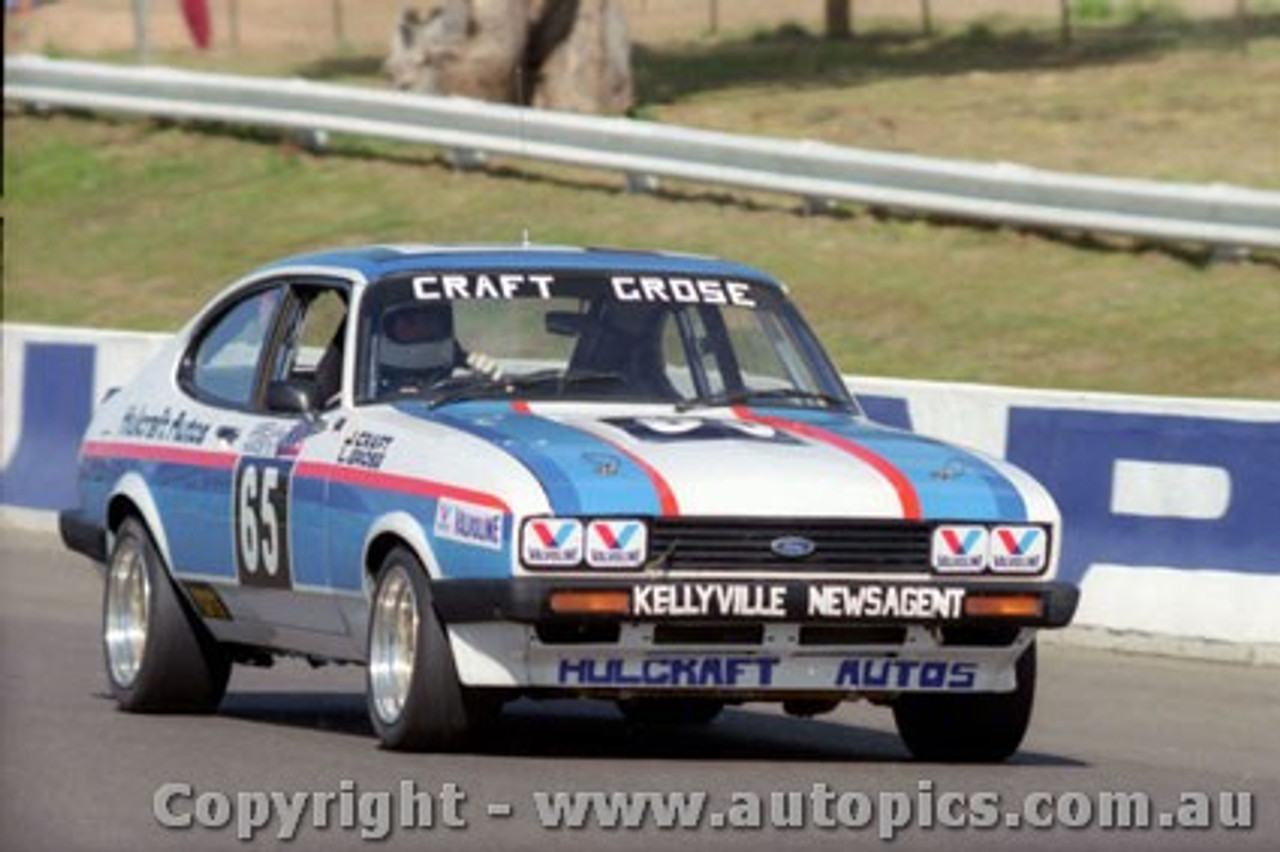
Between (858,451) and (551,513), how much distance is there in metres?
1.09

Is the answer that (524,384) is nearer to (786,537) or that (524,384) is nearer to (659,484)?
(659,484)

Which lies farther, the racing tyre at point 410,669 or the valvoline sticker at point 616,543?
the racing tyre at point 410,669

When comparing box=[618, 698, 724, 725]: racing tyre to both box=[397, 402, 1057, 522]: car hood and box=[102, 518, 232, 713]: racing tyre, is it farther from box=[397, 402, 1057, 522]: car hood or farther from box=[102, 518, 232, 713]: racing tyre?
box=[102, 518, 232, 713]: racing tyre

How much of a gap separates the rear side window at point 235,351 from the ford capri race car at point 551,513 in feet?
0.05

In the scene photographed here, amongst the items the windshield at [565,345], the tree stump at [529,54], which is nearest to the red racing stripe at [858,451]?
the windshield at [565,345]

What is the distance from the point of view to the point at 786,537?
10039mm

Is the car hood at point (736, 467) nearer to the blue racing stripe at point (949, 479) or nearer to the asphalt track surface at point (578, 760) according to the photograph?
the blue racing stripe at point (949, 479)

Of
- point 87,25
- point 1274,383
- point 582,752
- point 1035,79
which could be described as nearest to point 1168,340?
point 1274,383

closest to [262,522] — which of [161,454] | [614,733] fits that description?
[161,454]

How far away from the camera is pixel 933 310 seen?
24.2 metres

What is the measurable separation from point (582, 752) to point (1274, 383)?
10614 mm

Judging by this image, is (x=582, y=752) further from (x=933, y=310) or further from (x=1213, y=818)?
(x=933, y=310)

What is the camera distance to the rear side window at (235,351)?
39.4 feet

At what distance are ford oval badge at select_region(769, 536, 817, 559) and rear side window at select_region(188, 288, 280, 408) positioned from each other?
251 cm
